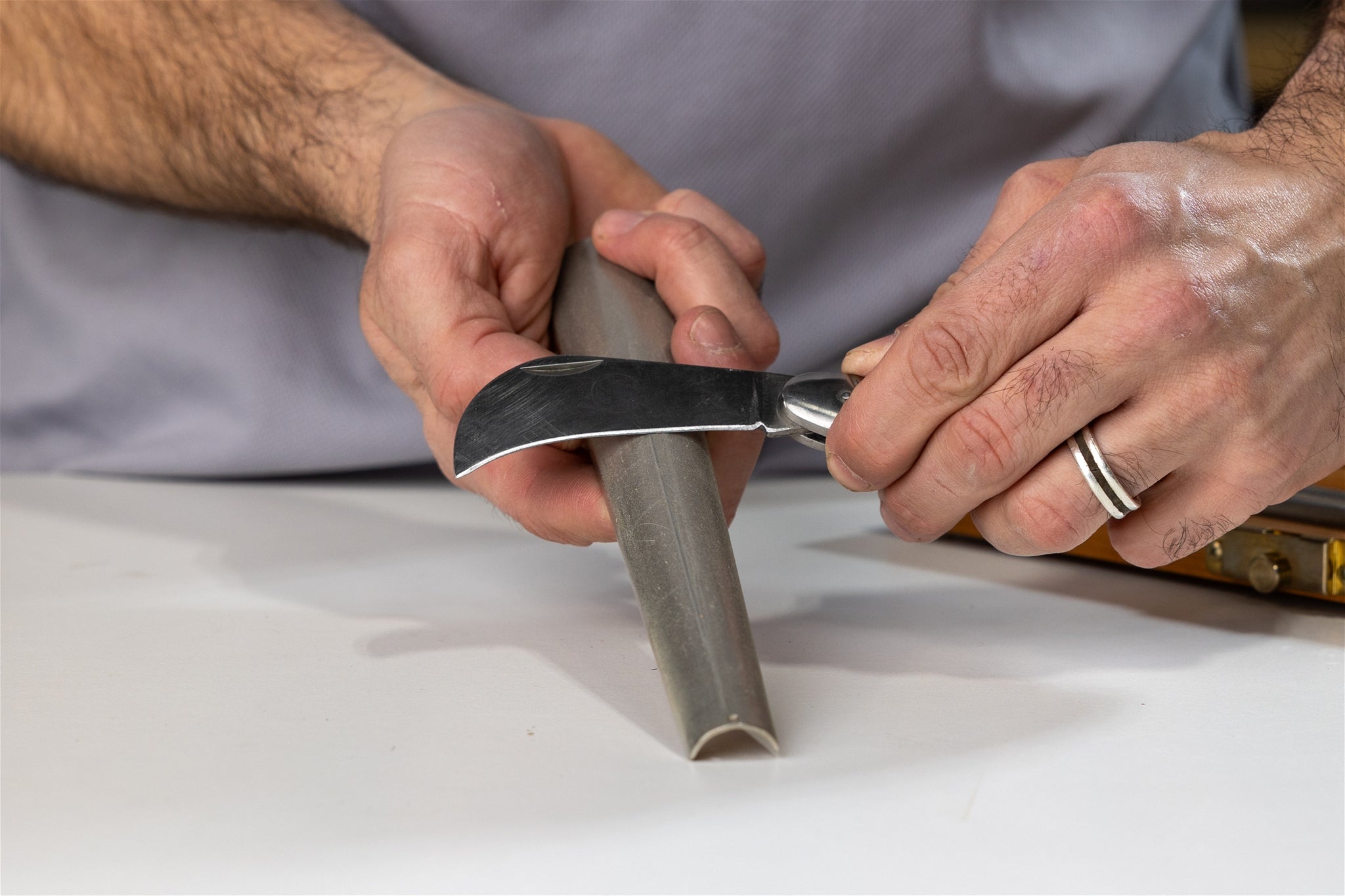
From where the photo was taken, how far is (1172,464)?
553 millimetres

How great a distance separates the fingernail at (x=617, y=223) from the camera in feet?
2.50

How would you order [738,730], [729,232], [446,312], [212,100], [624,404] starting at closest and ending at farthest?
[738,730] < [624,404] < [446,312] < [729,232] < [212,100]

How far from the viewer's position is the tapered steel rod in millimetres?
461

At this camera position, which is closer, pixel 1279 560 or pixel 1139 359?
pixel 1139 359

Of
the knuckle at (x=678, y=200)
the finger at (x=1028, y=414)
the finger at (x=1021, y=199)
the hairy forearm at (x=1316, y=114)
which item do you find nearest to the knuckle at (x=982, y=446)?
the finger at (x=1028, y=414)

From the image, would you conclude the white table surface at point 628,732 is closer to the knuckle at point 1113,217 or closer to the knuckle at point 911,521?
the knuckle at point 911,521

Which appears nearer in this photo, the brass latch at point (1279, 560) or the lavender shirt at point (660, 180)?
the brass latch at point (1279, 560)

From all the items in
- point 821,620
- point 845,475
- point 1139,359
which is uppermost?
point 1139,359

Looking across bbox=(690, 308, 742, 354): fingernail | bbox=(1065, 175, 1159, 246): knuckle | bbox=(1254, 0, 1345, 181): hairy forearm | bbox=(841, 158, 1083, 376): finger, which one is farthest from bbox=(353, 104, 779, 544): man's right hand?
bbox=(1254, 0, 1345, 181): hairy forearm

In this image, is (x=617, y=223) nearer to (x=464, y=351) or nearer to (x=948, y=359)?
(x=464, y=351)

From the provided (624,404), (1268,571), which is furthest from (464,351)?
(1268,571)

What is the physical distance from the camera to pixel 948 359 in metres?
0.53

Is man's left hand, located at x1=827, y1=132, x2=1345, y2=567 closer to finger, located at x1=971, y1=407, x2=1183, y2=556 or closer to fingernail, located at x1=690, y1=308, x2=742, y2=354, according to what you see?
finger, located at x1=971, y1=407, x2=1183, y2=556

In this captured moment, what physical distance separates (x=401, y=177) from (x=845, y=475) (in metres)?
0.40
